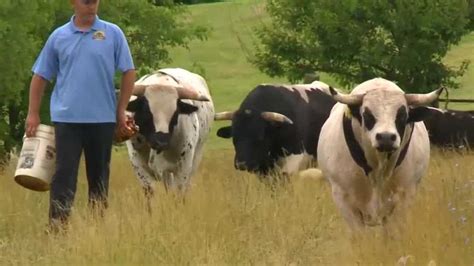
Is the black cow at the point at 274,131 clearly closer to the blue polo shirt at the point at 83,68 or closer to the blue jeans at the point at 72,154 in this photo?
the blue jeans at the point at 72,154

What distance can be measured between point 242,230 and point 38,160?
1.79 m

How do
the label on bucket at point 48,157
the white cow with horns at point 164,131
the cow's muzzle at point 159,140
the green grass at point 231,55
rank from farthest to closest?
the green grass at point 231,55 → the white cow with horns at point 164,131 → the cow's muzzle at point 159,140 → the label on bucket at point 48,157

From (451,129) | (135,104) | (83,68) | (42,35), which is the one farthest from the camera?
(42,35)

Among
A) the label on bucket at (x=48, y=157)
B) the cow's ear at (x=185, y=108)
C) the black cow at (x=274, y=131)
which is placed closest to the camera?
the label on bucket at (x=48, y=157)

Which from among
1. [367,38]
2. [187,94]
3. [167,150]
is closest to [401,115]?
[187,94]

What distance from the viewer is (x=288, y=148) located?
46.5 feet

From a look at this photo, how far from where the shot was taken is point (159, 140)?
40.1 ft

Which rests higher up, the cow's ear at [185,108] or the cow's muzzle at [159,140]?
the cow's ear at [185,108]

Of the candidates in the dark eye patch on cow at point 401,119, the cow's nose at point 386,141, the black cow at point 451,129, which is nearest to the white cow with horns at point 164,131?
the dark eye patch on cow at point 401,119

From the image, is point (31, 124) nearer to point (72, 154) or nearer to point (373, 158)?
point (72, 154)

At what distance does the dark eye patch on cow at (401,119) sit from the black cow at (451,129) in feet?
31.6

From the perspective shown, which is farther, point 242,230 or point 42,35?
point 42,35

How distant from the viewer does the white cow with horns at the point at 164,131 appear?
12422mm

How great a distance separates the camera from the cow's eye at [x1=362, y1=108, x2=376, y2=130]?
9383 millimetres
